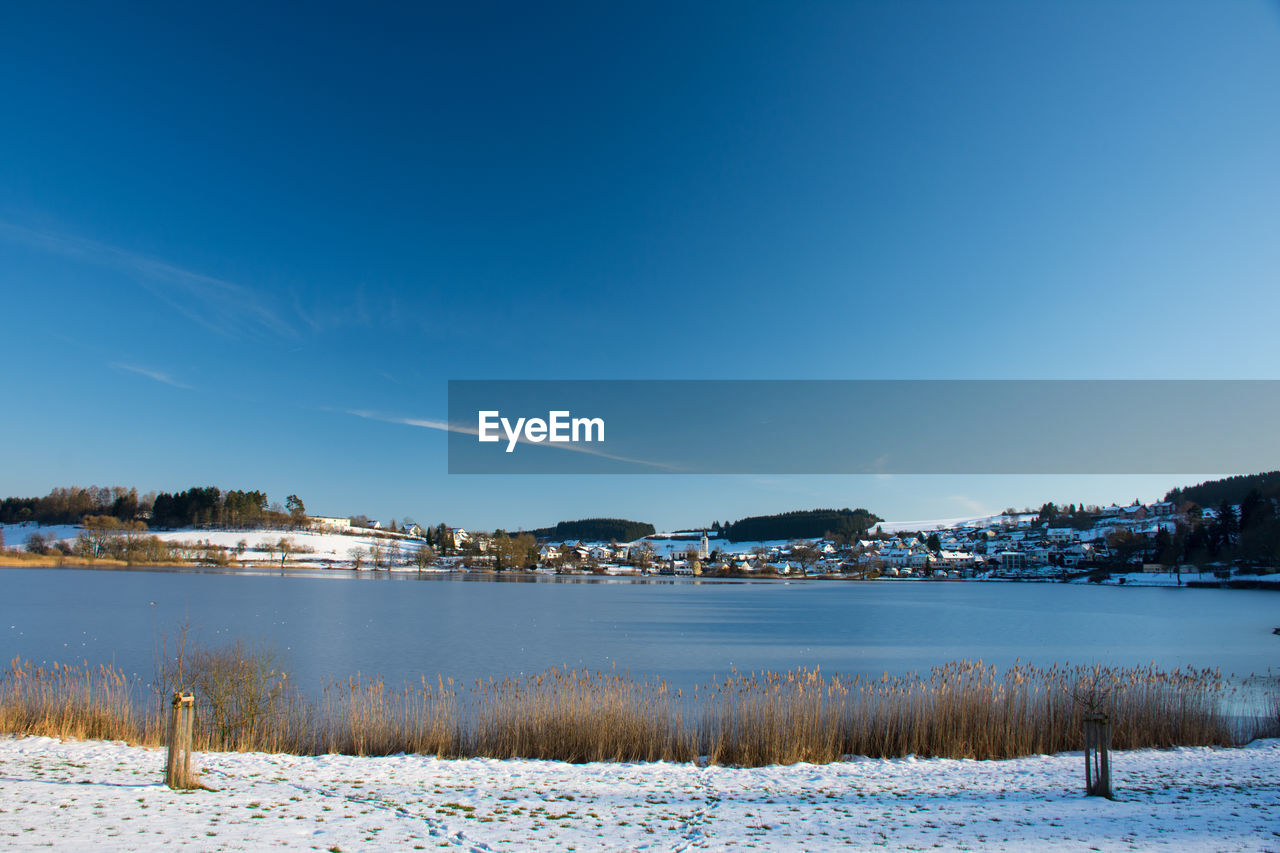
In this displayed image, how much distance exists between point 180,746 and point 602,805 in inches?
183

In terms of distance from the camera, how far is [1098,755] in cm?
884

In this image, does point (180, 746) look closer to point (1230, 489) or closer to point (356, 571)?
point (356, 571)

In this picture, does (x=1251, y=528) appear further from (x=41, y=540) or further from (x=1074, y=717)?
(x=41, y=540)

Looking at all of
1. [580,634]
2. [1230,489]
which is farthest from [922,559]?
[580,634]

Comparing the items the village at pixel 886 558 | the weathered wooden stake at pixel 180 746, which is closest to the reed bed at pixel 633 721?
the weathered wooden stake at pixel 180 746

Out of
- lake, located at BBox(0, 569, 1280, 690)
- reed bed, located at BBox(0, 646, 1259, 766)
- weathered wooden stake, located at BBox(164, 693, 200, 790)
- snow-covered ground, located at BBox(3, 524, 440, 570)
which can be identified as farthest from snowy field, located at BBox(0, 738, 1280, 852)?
snow-covered ground, located at BBox(3, 524, 440, 570)

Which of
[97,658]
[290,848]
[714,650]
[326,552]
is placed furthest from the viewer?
[326,552]

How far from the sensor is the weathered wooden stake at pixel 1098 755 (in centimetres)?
857

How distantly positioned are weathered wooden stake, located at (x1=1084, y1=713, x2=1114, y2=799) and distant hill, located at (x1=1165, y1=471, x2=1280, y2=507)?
147 metres

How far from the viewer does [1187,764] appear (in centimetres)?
1102

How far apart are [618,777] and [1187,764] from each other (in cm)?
873

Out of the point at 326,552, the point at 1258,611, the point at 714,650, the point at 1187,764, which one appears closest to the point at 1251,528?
the point at 1258,611

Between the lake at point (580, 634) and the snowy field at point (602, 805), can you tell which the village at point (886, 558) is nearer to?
the lake at point (580, 634)

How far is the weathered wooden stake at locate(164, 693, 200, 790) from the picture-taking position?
7.81 meters
